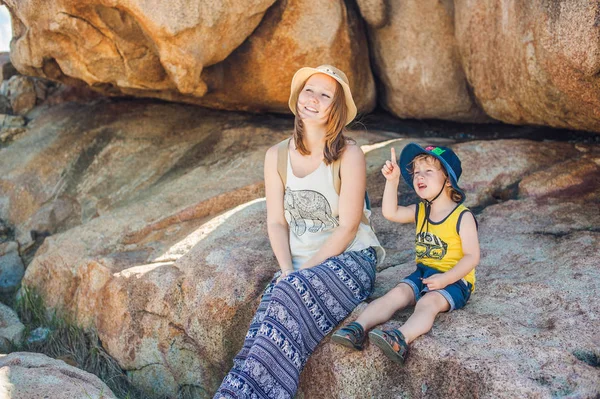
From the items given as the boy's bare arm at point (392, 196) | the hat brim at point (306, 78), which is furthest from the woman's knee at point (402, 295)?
the hat brim at point (306, 78)

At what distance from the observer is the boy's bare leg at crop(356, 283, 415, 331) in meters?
2.72

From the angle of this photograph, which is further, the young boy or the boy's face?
the boy's face

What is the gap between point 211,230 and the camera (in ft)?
12.9

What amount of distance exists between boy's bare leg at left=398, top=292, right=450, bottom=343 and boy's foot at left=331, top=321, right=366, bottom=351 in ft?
0.57

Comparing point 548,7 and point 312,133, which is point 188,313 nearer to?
point 312,133

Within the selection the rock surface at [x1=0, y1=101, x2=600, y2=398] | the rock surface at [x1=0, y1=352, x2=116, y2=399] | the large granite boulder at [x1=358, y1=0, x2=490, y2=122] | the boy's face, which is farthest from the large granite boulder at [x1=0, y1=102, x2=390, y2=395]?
the boy's face

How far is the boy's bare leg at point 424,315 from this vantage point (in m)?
2.58

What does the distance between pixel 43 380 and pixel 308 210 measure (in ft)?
4.58

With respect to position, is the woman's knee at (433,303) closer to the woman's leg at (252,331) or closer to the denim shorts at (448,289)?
the denim shorts at (448,289)

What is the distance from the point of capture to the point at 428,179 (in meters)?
2.89

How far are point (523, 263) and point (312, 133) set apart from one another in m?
1.23

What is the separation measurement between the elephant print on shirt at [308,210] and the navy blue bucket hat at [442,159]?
1.37 ft

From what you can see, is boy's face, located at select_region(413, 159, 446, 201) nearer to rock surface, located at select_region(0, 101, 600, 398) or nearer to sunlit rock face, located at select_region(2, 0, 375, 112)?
rock surface, located at select_region(0, 101, 600, 398)

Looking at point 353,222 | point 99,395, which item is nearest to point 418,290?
point 353,222
